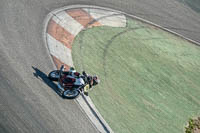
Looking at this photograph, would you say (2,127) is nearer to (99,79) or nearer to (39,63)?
(39,63)

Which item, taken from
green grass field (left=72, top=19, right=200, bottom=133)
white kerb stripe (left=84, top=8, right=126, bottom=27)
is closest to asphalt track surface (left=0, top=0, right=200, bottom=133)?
white kerb stripe (left=84, top=8, right=126, bottom=27)

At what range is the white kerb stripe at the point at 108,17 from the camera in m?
21.8

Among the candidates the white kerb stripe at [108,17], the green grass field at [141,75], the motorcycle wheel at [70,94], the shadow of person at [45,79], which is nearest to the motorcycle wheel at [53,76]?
the shadow of person at [45,79]

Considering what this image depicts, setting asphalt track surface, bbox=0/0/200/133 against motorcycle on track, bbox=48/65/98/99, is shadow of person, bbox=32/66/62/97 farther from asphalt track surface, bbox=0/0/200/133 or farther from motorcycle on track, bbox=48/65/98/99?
motorcycle on track, bbox=48/65/98/99

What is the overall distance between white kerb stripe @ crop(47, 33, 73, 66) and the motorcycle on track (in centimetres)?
177

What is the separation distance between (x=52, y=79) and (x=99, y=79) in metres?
2.99

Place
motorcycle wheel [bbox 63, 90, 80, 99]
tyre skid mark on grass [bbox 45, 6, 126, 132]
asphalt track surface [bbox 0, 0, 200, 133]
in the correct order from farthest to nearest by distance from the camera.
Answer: tyre skid mark on grass [bbox 45, 6, 126, 132], motorcycle wheel [bbox 63, 90, 80, 99], asphalt track surface [bbox 0, 0, 200, 133]

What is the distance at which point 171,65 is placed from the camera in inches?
803

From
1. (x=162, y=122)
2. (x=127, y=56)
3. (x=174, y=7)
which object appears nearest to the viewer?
(x=162, y=122)

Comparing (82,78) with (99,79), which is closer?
(82,78)

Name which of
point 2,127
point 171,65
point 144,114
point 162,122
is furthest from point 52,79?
point 171,65

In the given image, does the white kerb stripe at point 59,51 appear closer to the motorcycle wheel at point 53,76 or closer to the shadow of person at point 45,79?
the motorcycle wheel at point 53,76

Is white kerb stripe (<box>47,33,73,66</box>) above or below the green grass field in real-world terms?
above

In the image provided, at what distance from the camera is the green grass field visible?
619 inches
